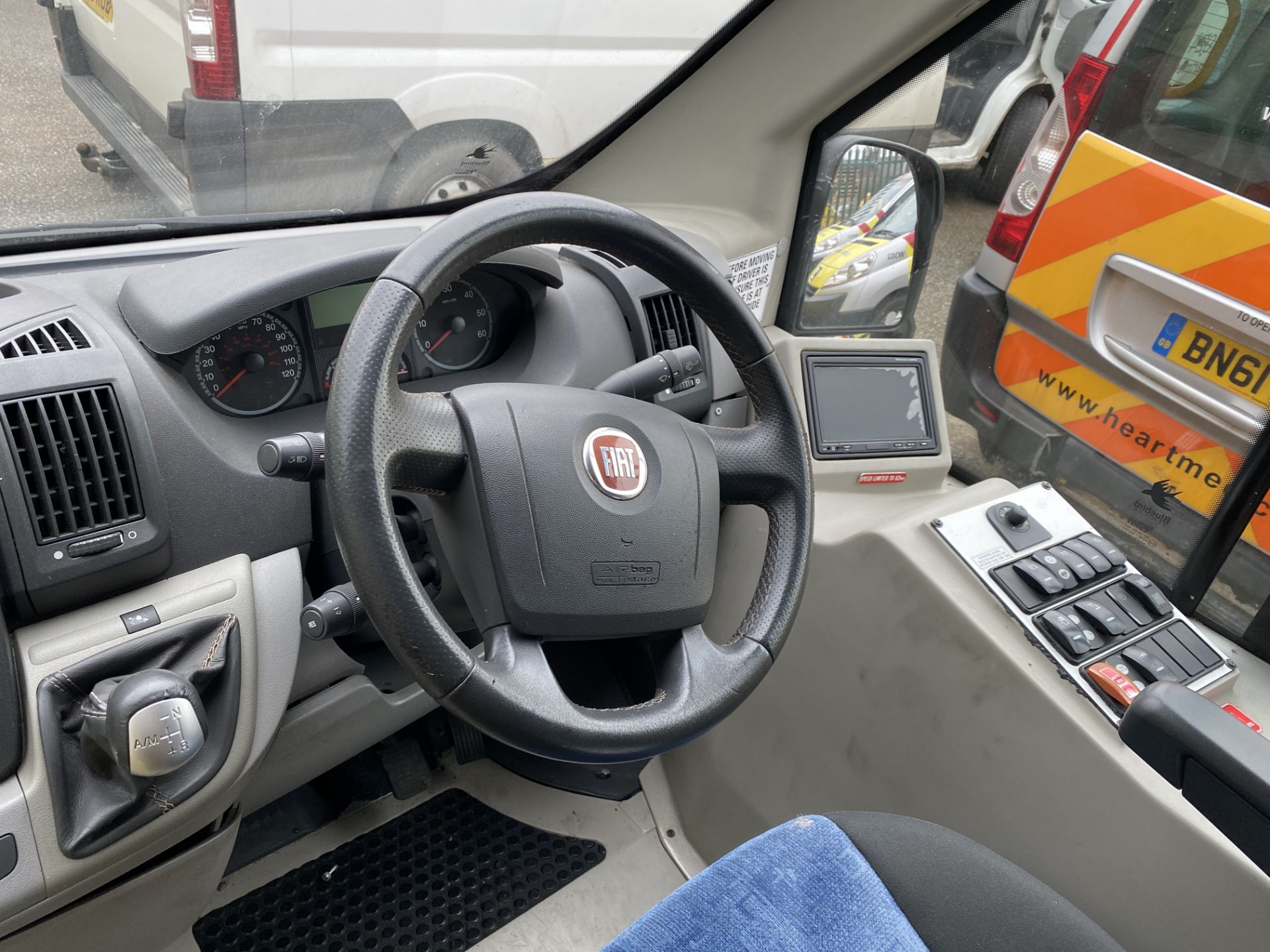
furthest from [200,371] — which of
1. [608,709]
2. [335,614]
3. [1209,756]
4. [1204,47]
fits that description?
[1204,47]

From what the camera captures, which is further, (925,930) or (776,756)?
(776,756)

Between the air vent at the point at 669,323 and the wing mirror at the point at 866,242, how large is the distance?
0.41 metres

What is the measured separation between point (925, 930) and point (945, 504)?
0.80 meters

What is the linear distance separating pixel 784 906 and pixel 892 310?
1.39m

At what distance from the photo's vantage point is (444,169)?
1656 mm

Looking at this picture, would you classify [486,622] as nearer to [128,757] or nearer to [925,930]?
[128,757]

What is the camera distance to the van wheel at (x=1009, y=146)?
5.80ft

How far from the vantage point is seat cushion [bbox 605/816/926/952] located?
0.82m

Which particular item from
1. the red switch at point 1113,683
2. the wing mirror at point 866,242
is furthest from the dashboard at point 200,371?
the red switch at point 1113,683

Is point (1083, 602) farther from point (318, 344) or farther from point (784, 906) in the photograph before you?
point (318, 344)

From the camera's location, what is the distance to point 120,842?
1053 mm

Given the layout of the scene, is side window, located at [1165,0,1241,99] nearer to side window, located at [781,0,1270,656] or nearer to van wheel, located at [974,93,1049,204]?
side window, located at [781,0,1270,656]

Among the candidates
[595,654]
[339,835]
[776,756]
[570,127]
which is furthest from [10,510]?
[776,756]

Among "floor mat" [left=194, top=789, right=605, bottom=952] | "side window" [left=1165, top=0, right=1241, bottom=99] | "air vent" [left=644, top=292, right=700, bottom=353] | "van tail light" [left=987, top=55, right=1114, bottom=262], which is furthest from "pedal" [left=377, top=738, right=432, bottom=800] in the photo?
"side window" [left=1165, top=0, right=1241, bottom=99]
